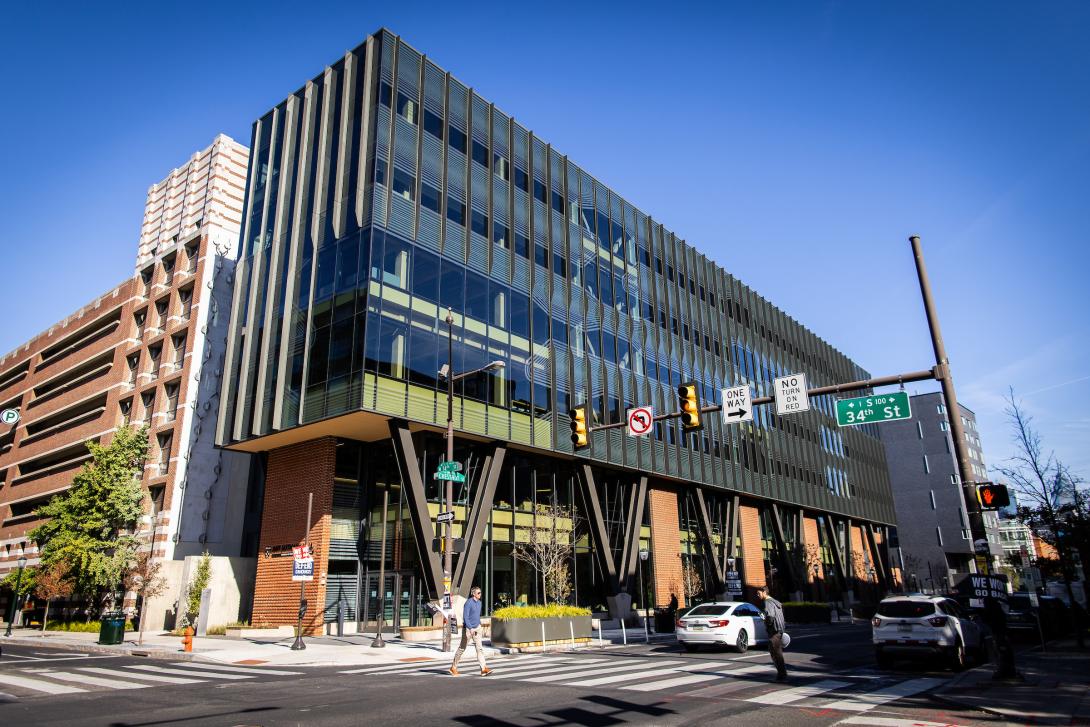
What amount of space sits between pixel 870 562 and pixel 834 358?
21.0 m

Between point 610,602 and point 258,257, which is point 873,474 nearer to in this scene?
point 610,602

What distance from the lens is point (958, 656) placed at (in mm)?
15484

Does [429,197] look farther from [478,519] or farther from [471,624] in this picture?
[471,624]

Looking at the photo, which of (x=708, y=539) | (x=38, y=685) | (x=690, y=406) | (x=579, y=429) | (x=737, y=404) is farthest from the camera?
(x=708, y=539)

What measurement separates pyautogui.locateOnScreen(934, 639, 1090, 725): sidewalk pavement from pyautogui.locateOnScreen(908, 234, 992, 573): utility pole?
7.05 feet

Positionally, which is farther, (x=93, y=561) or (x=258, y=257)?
(x=93, y=561)

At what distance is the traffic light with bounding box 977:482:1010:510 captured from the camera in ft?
43.6

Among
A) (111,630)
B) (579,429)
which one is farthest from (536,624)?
(111,630)

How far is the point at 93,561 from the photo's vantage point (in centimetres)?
3928

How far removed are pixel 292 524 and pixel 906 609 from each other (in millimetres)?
24828

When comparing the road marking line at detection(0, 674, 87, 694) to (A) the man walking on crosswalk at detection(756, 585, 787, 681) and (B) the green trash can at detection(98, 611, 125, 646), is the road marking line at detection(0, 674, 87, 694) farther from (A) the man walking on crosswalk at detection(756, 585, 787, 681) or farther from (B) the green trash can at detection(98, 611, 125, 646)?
(B) the green trash can at detection(98, 611, 125, 646)

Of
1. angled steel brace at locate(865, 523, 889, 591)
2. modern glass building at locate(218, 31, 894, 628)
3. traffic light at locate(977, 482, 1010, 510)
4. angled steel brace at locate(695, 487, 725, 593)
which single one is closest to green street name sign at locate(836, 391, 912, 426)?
traffic light at locate(977, 482, 1010, 510)

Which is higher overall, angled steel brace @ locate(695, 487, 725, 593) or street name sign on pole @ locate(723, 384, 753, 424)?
street name sign on pole @ locate(723, 384, 753, 424)

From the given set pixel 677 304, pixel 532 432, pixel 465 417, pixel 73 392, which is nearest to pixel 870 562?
pixel 677 304
